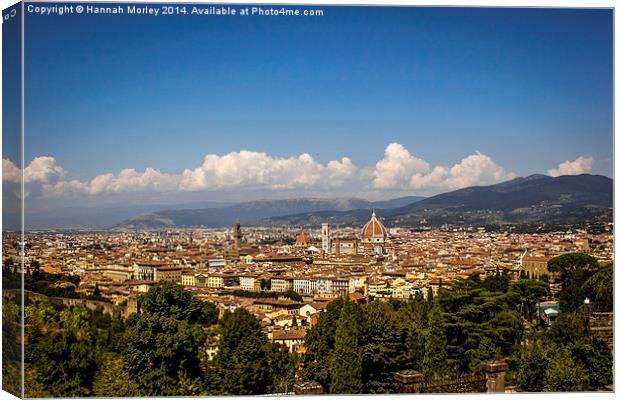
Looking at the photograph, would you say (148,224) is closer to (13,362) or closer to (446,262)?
(13,362)

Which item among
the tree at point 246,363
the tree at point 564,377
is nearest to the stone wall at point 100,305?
the tree at point 246,363

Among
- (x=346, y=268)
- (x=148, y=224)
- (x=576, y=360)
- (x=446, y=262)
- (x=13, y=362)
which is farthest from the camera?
(x=346, y=268)

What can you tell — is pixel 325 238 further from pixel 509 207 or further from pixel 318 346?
pixel 318 346

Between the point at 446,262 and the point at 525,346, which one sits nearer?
the point at 525,346

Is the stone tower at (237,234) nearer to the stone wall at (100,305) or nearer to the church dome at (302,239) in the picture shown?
the church dome at (302,239)

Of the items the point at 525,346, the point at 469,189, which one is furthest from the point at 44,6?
the point at 525,346
